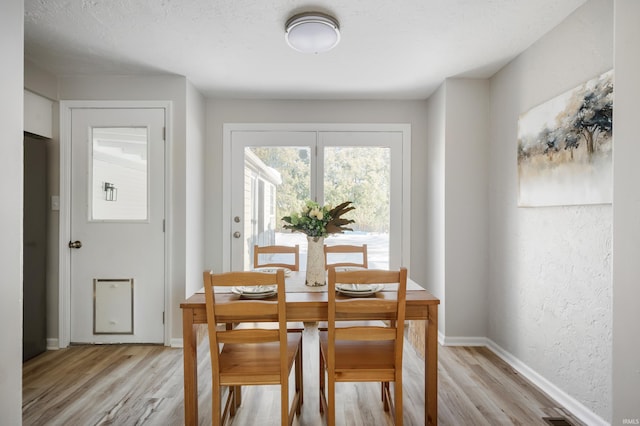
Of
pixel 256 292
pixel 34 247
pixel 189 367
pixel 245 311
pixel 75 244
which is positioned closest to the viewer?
pixel 245 311

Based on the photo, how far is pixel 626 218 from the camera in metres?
1.38

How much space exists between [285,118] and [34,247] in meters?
2.62

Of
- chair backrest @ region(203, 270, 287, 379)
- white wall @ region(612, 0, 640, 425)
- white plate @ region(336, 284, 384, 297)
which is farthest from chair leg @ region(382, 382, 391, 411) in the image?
white wall @ region(612, 0, 640, 425)

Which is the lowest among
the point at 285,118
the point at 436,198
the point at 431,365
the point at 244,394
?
the point at 244,394

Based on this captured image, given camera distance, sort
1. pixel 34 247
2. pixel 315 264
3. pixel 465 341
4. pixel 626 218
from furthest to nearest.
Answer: pixel 465 341 → pixel 34 247 → pixel 315 264 → pixel 626 218

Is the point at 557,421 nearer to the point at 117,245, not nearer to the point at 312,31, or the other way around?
the point at 312,31

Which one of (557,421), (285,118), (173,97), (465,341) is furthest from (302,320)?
(285,118)

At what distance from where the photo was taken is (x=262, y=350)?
6.47 feet

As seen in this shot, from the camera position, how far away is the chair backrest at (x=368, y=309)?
1744 mm

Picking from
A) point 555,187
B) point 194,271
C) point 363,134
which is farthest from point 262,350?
point 363,134

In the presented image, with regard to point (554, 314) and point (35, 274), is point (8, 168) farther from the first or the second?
point (554, 314)

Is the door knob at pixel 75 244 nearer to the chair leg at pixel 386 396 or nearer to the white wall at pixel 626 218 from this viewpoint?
the chair leg at pixel 386 396

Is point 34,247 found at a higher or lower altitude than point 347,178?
lower

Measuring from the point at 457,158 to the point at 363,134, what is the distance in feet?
3.55
